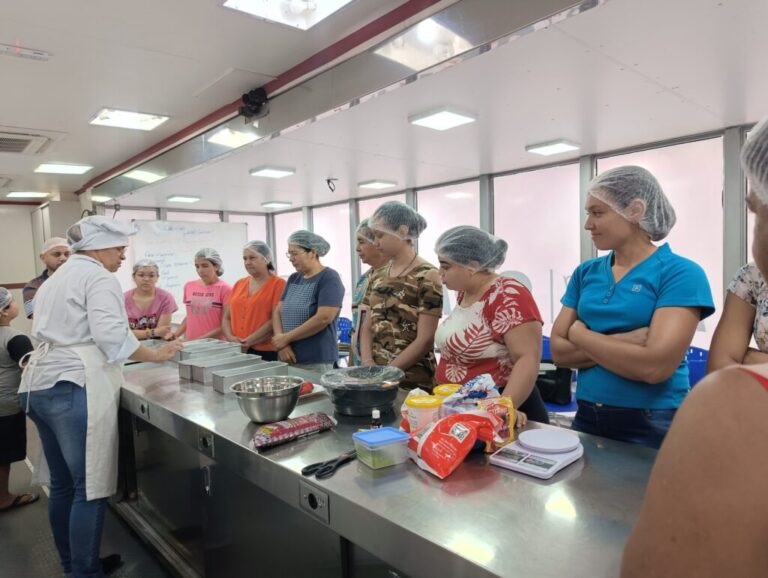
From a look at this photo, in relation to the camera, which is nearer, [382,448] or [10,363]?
[382,448]

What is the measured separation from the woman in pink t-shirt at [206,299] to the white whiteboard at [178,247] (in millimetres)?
2411

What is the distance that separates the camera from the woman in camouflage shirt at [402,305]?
1964 millimetres

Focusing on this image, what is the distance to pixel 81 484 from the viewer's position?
187 centimetres

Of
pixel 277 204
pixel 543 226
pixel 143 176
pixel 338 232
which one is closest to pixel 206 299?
pixel 143 176

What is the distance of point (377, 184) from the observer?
5.78 metres

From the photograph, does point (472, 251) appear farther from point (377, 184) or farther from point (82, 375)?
point (377, 184)

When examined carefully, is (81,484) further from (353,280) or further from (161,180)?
(353,280)

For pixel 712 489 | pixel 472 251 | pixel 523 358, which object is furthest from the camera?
pixel 472 251

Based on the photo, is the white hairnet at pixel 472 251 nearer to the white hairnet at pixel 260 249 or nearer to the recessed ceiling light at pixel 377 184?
the white hairnet at pixel 260 249

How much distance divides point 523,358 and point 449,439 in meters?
0.44

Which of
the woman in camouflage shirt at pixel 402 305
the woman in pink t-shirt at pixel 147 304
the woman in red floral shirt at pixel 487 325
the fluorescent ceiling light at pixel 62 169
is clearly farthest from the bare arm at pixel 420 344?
the fluorescent ceiling light at pixel 62 169

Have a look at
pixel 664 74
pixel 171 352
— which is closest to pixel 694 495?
pixel 171 352

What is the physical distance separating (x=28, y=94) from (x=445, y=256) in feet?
8.63

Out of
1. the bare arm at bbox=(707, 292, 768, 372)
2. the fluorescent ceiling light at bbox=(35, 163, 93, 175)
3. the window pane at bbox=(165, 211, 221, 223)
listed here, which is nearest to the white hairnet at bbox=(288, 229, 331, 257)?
the bare arm at bbox=(707, 292, 768, 372)
